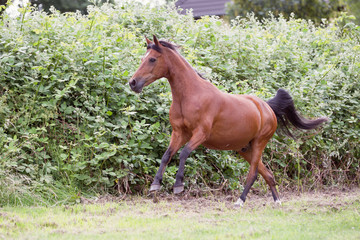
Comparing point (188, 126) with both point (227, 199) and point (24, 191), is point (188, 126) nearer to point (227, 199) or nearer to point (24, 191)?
point (227, 199)

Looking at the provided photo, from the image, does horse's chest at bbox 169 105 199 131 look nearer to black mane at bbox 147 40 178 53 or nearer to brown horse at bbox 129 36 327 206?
brown horse at bbox 129 36 327 206

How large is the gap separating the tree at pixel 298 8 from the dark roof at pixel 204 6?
6.44 ft

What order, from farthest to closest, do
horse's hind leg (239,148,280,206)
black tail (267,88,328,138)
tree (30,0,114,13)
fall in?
tree (30,0,114,13), black tail (267,88,328,138), horse's hind leg (239,148,280,206)

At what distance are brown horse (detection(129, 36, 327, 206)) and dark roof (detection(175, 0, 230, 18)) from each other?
51.5 ft

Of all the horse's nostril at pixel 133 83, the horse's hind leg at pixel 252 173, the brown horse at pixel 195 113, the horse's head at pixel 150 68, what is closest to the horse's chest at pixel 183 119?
the brown horse at pixel 195 113

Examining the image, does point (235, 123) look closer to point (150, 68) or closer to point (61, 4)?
point (150, 68)

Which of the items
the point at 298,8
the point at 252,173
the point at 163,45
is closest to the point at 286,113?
the point at 252,173

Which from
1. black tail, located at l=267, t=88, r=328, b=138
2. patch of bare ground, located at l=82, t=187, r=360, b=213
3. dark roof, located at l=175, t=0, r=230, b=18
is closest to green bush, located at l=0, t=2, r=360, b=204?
patch of bare ground, located at l=82, t=187, r=360, b=213

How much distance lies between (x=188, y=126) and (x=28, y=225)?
6.45 ft

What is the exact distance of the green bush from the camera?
6.21m

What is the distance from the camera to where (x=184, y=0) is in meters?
23.4

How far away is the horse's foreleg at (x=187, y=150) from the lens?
5148mm

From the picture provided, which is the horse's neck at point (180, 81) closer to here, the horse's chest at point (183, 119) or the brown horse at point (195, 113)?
the brown horse at point (195, 113)

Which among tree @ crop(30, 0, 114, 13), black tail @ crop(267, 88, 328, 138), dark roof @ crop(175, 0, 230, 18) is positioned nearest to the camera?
black tail @ crop(267, 88, 328, 138)
